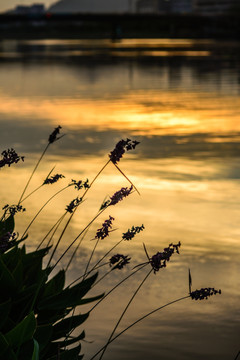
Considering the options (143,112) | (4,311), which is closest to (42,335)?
(4,311)

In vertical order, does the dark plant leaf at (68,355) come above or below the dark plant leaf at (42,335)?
below

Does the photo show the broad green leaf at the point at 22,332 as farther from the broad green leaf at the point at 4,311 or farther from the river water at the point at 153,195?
the river water at the point at 153,195

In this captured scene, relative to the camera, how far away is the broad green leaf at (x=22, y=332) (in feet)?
12.6

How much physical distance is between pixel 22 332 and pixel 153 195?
24.4 feet

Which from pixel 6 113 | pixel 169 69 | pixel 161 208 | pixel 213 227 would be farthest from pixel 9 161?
pixel 169 69

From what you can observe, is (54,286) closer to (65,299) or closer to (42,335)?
(65,299)

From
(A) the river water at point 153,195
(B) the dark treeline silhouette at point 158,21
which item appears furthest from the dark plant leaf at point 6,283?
(B) the dark treeline silhouette at point 158,21

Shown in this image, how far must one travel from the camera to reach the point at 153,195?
Answer: 1127 centimetres

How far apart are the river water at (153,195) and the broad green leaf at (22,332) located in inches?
35.8

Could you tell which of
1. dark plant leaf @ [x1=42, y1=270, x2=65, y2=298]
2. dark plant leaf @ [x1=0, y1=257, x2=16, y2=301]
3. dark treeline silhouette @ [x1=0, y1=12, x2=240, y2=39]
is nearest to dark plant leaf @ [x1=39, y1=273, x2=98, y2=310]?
dark plant leaf @ [x1=42, y1=270, x2=65, y2=298]

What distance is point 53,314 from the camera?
4.78 m

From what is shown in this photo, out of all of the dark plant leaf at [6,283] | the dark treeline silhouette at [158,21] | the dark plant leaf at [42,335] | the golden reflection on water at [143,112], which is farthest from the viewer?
the dark treeline silhouette at [158,21]

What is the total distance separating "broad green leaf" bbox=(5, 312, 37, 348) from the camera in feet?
12.6

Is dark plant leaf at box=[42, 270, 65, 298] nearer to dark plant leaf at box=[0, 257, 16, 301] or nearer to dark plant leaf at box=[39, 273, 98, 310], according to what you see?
dark plant leaf at box=[39, 273, 98, 310]
